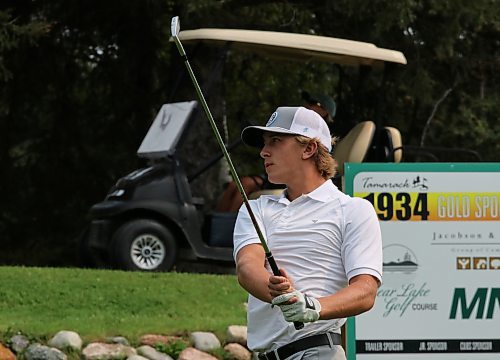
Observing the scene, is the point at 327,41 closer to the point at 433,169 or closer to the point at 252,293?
the point at 433,169

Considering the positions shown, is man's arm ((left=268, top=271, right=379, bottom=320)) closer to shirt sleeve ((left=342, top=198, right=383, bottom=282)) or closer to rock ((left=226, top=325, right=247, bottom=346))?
shirt sleeve ((left=342, top=198, right=383, bottom=282))

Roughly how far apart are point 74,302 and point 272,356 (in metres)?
5.68

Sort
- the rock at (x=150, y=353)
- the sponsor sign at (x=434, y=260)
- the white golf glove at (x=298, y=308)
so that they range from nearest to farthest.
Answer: the white golf glove at (x=298, y=308) → the sponsor sign at (x=434, y=260) → the rock at (x=150, y=353)

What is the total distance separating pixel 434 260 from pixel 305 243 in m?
3.37

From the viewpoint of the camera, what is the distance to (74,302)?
973 cm

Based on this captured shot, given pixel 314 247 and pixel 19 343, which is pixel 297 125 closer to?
pixel 314 247

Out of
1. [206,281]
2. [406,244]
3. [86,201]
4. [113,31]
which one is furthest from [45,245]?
[406,244]

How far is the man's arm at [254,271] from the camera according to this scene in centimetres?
400

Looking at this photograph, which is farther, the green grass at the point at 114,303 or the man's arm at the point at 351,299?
the green grass at the point at 114,303

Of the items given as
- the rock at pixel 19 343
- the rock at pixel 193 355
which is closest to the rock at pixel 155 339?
the rock at pixel 193 355

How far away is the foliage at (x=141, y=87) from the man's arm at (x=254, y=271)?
1160cm

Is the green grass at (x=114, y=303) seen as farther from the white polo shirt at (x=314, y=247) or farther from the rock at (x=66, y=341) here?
the white polo shirt at (x=314, y=247)

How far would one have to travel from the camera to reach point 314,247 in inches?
163

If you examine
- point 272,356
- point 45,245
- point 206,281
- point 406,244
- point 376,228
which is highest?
point 376,228
